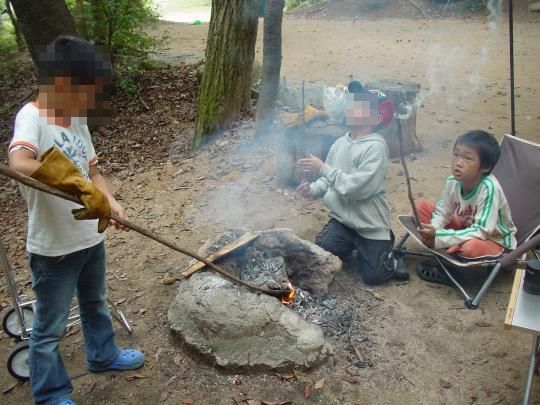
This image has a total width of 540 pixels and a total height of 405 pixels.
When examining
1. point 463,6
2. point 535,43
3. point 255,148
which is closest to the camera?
point 255,148

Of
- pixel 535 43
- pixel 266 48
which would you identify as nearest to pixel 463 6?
pixel 535 43

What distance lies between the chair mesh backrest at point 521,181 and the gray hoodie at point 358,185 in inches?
42.2

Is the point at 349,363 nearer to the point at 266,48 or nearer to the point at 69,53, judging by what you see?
the point at 69,53

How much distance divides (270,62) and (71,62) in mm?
3899

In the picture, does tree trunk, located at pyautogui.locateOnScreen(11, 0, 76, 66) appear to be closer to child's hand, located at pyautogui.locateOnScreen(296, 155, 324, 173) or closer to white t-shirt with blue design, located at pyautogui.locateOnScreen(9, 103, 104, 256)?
child's hand, located at pyautogui.locateOnScreen(296, 155, 324, 173)

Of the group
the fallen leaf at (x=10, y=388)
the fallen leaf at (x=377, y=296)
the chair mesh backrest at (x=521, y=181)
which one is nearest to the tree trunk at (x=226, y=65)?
the chair mesh backrest at (x=521, y=181)

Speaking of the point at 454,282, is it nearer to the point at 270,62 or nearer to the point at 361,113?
the point at 361,113

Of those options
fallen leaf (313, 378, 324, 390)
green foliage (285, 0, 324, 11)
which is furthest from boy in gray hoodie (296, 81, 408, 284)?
green foliage (285, 0, 324, 11)

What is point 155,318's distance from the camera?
134 inches

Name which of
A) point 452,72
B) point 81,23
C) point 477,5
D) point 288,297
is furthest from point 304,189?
point 477,5

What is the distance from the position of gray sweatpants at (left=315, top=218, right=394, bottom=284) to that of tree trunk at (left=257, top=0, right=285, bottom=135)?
2.46 metres

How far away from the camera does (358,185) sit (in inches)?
139

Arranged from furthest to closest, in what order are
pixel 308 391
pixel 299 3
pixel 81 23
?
pixel 299 3 < pixel 81 23 < pixel 308 391

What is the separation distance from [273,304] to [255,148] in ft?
10.9
